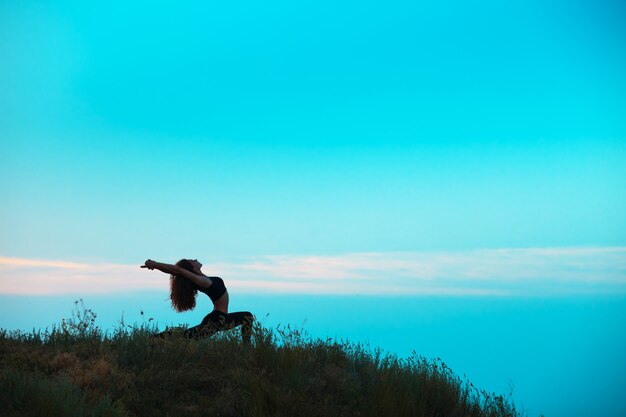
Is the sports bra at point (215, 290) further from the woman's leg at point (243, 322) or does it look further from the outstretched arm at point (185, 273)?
the woman's leg at point (243, 322)

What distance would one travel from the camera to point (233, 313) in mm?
12422

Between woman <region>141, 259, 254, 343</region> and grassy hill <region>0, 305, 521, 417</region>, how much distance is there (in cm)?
53

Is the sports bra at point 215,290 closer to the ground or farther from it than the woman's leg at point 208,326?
farther from it

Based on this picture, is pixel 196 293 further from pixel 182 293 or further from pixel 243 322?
pixel 243 322

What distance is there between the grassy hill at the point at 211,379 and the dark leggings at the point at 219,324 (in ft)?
1.32

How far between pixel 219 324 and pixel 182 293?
1.23m

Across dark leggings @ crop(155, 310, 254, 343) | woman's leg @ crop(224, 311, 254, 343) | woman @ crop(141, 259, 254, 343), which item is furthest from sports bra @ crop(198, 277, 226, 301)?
woman's leg @ crop(224, 311, 254, 343)

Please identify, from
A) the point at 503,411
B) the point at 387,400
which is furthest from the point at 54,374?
the point at 503,411

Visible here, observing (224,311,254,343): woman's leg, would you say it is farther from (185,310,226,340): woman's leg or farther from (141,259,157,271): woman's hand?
(141,259,157,271): woman's hand

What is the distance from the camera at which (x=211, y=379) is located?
10.1 meters

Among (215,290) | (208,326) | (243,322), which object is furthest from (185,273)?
(243,322)

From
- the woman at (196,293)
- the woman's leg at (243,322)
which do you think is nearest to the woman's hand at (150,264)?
the woman at (196,293)

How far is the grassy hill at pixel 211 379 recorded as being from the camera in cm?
917

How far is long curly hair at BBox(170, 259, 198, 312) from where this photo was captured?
12930 millimetres
